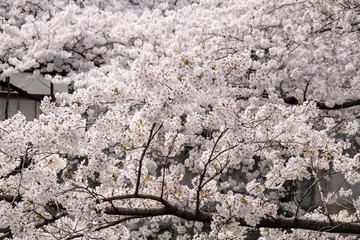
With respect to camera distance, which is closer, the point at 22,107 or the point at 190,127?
the point at 190,127

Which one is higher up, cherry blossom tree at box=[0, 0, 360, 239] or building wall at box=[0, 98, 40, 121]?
building wall at box=[0, 98, 40, 121]

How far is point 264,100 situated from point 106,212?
327cm

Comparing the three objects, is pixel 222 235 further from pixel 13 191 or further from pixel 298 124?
pixel 13 191

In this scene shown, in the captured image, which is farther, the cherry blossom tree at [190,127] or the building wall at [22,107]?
the building wall at [22,107]

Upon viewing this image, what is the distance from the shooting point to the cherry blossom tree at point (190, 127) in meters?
3.33

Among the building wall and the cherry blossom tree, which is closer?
the cherry blossom tree

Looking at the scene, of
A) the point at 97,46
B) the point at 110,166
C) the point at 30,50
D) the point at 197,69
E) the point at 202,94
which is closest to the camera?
the point at 197,69

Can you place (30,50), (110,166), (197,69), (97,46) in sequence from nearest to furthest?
(197,69)
(110,166)
(30,50)
(97,46)

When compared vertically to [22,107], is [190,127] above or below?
below

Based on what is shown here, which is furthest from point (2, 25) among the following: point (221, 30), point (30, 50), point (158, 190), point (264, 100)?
point (158, 190)

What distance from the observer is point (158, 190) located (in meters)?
4.11

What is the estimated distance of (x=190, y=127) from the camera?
12.7 feet

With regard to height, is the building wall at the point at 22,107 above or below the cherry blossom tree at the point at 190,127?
above

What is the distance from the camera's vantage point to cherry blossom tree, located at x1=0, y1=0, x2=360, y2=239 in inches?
131
